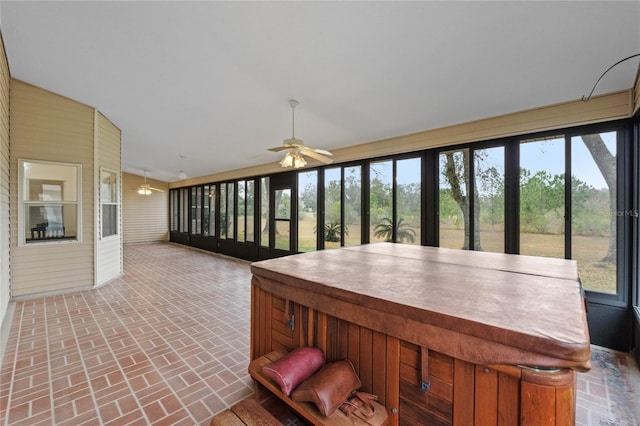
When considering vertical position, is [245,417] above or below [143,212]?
below

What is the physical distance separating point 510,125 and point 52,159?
7.02m

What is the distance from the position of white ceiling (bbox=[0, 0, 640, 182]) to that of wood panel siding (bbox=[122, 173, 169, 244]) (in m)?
8.20

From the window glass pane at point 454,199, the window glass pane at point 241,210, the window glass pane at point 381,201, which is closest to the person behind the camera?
the window glass pane at point 454,199

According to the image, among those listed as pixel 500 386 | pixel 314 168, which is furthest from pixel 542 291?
pixel 314 168

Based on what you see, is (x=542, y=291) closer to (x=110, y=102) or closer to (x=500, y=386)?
(x=500, y=386)

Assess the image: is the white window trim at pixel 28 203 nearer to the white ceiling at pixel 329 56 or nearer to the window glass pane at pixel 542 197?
the white ceiling at pixel 329 56

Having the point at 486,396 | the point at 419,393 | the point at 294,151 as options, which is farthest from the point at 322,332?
the point at 294,151

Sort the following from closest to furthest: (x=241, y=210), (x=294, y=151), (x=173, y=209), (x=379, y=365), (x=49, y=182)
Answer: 1. (x=379, y=365)
2. (x=294, y=151)
3. (x=49, y=182)
4. (x=241, y=210)
5. (x=173, y=209)

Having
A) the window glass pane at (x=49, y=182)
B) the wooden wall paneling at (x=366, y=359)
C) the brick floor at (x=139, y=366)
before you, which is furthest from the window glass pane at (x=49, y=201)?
the wooden wall paneling at (x=366, y=359)

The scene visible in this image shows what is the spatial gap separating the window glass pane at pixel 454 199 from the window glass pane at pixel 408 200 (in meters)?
0.39

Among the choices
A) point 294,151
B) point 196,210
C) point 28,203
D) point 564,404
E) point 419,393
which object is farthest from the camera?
point 196,210

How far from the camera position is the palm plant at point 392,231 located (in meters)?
4.68

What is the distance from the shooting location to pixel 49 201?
4480mm

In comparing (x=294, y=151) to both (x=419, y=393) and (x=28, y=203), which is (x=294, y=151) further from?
(x=28, y=203)
